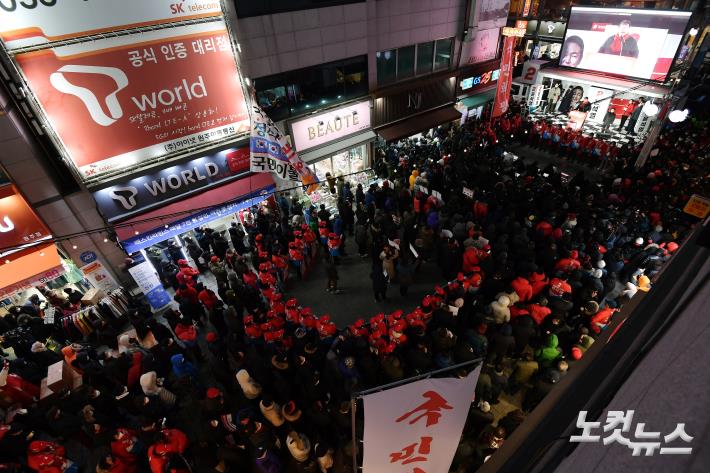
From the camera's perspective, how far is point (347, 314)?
34.5ft

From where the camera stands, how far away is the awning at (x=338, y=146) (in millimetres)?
14547

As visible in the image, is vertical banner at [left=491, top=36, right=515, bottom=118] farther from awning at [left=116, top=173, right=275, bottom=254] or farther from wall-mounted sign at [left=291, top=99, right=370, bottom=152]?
awning at [left=116, top=173, right=275, bottom=254]

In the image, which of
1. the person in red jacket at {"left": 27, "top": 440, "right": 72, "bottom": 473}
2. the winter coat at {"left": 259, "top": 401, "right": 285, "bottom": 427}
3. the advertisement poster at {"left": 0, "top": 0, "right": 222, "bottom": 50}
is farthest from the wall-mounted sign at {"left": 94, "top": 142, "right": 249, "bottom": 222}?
the winter coat at {"left": 259, "top": 401, "right": 285, "bottom": 427}

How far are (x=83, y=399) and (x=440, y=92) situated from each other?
1856 cm

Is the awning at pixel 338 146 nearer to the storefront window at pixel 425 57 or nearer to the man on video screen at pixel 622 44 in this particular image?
the storefront window at pixel 425 57

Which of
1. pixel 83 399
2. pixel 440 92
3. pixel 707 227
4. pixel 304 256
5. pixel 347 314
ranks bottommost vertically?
pixel 347 314

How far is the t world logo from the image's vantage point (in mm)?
8501

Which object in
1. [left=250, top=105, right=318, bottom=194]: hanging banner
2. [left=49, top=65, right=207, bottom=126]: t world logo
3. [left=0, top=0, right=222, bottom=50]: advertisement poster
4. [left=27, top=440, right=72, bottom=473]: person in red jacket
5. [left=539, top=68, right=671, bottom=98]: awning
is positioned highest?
[left=0, top=0, right=222, bottom=50]: advertisement poster

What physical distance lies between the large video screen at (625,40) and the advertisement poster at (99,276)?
976 inches

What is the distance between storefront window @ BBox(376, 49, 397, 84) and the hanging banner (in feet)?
25.2

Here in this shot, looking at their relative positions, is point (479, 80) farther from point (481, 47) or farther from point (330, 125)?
point (330, 125)

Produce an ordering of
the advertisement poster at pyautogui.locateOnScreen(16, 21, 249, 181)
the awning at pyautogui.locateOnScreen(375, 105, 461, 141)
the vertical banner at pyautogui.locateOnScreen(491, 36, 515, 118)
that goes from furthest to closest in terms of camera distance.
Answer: the awning at pyautogui.locateOnScreen(375, 105, 461, 141), the vertical banner at pyautogui.locateOnScreen(491, 36, 515, 118), the advertisement poster at pyautogui.locateOnScreen(16, 21, 249, 181)

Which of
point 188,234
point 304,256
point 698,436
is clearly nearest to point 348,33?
point 304,256

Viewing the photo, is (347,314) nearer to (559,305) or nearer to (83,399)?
(559,305)
